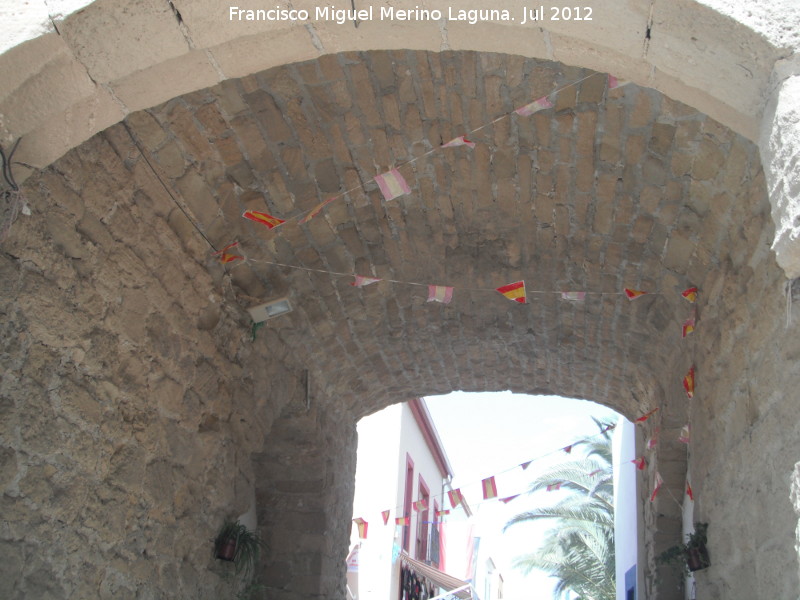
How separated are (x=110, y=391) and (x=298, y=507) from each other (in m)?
2.42

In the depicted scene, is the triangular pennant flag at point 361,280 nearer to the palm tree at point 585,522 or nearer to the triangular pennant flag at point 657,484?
the triangular pennant flag at point 657,484

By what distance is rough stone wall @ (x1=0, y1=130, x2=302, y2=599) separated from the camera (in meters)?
2.42

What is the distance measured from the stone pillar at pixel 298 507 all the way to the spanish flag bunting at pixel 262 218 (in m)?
1.59

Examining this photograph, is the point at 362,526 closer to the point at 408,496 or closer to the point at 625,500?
the point at 625,500

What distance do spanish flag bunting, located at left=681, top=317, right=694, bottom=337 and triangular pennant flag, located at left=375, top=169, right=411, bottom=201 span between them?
5.29ft

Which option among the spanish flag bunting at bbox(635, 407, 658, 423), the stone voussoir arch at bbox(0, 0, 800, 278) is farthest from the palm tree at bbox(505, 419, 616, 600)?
the stone voussoir arch at bbox(0, 0, 800, 278)

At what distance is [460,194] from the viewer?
3.85 metres

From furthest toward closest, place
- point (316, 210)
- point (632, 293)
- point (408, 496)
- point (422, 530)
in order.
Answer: point (422, 530), point (408, 496), point (632, 293), point (316, 210)

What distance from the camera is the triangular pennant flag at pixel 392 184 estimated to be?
3508 millimetres

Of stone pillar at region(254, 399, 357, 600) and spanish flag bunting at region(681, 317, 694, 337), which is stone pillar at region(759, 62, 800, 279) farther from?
stone pillar at region(254, 399, 357, 600)

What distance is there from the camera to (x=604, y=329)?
190 inches

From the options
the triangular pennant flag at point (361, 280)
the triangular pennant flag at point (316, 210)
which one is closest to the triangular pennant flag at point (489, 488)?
the triangular pennant flag at point (361, 280)

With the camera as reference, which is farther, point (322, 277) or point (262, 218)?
point (322, 277)

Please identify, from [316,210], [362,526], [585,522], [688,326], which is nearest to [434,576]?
[362,526]
